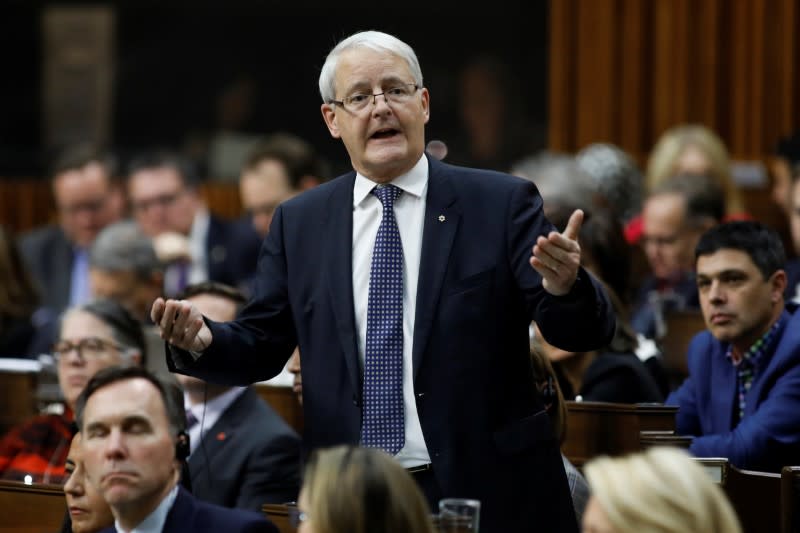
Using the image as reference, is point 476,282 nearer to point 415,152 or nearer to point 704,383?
point 415,152

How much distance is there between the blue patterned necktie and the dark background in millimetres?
6401

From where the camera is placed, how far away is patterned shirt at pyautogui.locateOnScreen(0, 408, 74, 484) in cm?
435

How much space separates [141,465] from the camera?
10.0 ft

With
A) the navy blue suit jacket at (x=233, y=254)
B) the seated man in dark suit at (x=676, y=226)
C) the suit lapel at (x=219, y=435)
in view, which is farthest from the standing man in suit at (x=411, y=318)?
the navy blue suit jacket at (x=233, y=254)

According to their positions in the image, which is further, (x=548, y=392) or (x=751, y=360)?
(x=751, y=360)

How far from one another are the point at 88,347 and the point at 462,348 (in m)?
1.88

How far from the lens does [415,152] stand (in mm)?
3084

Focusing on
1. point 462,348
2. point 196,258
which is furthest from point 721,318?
point 196,258

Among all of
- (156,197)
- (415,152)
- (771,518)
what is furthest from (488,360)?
(156,197)

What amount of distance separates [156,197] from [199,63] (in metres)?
2.66

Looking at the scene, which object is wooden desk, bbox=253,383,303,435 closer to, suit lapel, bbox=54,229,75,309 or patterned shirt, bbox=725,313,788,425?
patterned shirt, bbox=725,313,788,425

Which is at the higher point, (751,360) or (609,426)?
(751,360)

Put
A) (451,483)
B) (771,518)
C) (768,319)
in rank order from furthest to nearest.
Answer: (768,319) < (771,518) < (451,483)

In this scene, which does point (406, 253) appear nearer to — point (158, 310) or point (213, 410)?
point (158, 310)
